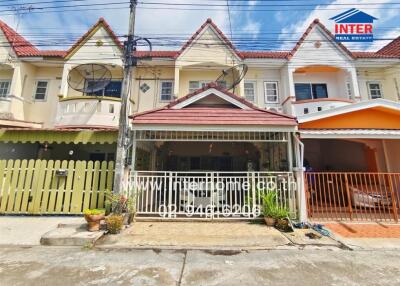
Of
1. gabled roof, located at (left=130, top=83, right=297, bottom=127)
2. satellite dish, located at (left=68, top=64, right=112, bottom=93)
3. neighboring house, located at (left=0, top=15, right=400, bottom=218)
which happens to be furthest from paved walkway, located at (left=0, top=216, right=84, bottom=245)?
satellite dish, located at (left=68, top=64, right=112, bottom=93)

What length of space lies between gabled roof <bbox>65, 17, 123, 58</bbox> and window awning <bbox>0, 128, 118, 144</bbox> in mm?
6011

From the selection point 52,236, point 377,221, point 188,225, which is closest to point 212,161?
point 188,225

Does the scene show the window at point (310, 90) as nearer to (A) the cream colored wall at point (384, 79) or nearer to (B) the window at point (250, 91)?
(A) the cream colored wall at point (384, 79)

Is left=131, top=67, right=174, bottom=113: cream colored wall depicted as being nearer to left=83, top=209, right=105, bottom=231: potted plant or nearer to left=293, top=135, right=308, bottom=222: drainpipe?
left=83, top=209, right=105, bottom=231: potted plant

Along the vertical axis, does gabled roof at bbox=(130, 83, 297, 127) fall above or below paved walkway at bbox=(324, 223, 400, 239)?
above

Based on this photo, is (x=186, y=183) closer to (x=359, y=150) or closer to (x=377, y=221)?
(x=377, y=221)

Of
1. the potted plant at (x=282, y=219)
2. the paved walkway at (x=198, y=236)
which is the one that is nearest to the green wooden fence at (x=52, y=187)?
the paved walkway at (x=198, y=236)

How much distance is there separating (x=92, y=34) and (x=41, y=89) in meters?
4.49

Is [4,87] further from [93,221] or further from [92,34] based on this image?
[93,221]

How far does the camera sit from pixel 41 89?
1207 centimetres

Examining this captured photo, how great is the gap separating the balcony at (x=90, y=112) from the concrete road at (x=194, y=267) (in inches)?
255

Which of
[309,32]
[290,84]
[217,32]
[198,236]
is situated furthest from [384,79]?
[198,236]

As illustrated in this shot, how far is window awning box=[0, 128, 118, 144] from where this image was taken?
730cm

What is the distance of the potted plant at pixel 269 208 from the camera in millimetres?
6182
